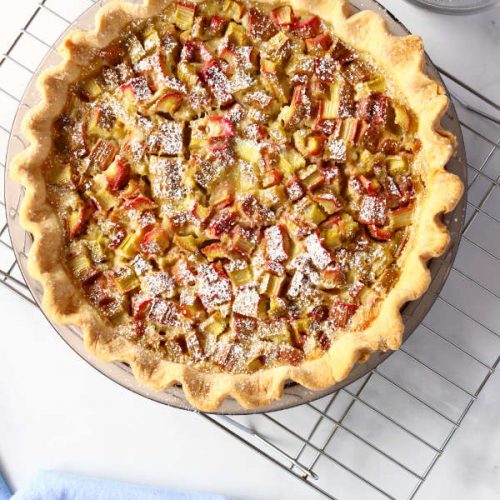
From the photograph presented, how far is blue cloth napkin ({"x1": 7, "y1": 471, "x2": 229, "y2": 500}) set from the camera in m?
2.63

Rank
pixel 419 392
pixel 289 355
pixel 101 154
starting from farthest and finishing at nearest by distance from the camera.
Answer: pixel 419 392 < pixel 101 154 < pixel 289 355

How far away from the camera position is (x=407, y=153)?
225cm

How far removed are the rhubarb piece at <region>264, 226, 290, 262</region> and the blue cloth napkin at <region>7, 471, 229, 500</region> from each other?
37.0 inches

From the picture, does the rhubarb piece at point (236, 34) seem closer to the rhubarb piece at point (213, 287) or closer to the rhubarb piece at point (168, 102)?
the rhubarb piece at point (168, 102)

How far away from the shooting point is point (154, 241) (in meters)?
2.24

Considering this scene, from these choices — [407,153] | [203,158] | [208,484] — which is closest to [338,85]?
[407,153]

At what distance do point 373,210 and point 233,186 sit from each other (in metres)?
0.42

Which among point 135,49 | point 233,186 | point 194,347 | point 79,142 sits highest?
point 135,49

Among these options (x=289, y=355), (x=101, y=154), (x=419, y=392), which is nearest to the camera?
(x=289, y=355)

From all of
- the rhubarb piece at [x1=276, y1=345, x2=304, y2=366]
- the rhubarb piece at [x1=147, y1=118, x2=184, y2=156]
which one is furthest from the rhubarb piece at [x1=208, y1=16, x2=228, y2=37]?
the rhubarb piece at [x1=276, y1=345, x2=304, y2=366]

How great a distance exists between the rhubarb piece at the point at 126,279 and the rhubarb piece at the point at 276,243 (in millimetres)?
404

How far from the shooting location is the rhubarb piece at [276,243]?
7.27ft

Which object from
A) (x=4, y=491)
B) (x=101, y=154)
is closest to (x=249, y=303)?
(x=101, y=154)

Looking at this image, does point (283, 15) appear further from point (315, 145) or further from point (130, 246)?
point (130, 246)
